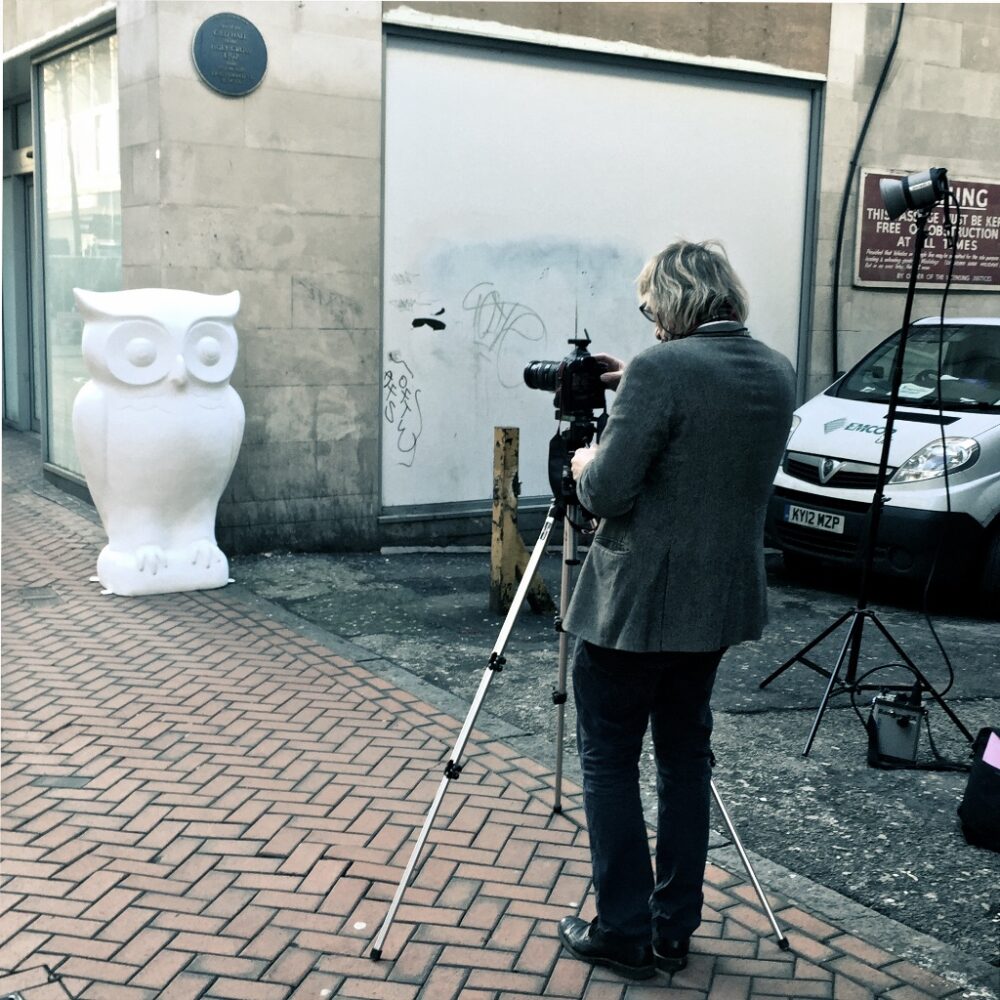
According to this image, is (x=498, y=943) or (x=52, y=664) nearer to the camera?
(x=498, y=943)

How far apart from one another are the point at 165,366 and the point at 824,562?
4.14 metres

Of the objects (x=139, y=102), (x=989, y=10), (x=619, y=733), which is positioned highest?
(x=989, y=10)

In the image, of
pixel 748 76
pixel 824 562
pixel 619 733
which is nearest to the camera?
pixel 619 733

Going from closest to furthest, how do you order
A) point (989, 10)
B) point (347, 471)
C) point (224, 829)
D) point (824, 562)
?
point (224, 829), point (824, 562), point (347, 471), point (989, 10)

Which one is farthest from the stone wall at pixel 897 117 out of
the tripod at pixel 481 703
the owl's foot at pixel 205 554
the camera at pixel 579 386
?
the camera at pixel 579 386

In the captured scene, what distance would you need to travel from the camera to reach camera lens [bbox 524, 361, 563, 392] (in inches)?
148

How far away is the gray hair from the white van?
422cm

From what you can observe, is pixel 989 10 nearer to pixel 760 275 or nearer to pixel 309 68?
pixel 760 275

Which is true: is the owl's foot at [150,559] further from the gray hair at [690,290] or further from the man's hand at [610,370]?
the gray hair at [690,290]

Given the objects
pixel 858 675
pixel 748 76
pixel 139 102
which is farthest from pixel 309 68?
pixel 858 675

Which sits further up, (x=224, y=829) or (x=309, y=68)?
(x=309, y=68)

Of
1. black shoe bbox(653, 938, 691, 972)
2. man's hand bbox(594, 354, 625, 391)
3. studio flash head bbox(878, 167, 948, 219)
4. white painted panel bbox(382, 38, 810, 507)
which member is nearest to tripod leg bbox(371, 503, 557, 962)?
man's hand bbox(594, 354, 625, 391)

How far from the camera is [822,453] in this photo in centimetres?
799

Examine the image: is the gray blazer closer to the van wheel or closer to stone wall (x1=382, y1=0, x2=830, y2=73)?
the van wheel
